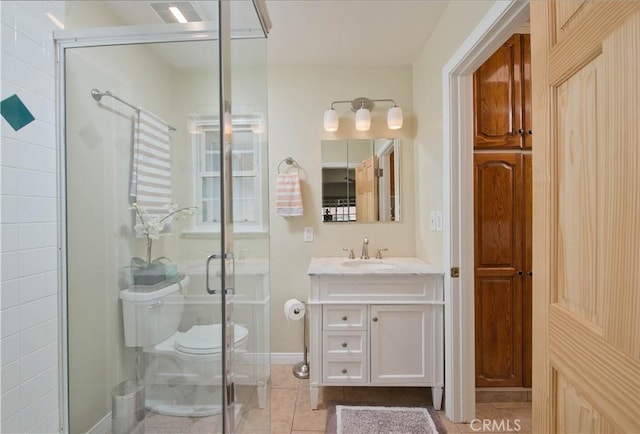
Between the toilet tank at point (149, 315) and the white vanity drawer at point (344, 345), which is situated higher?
the toilet tank at point (149, 315)

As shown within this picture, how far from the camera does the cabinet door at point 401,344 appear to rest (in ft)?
6.29

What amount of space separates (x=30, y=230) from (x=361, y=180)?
2.05 m

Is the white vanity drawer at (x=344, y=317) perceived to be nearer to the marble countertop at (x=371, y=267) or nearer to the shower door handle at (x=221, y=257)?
the marble countertop at (x=371, y=267)

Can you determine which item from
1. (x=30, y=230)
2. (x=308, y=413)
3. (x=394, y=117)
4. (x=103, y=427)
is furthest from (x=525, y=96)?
(x=103, y=427)

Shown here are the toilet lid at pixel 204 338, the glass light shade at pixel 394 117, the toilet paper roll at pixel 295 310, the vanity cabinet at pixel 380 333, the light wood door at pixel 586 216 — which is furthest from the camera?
the glass light shade at pixel 394 117

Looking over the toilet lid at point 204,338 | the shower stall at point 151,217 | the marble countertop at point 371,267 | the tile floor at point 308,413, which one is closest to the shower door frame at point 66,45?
the shower stall at point 151,217

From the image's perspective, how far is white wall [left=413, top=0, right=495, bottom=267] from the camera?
1.70 m

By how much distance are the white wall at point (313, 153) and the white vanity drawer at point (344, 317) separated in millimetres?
648

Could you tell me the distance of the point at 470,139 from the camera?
179 centimetres

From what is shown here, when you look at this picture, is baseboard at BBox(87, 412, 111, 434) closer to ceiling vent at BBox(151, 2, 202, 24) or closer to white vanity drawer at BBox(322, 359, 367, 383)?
white vanity drawer at BBox(322, 359, 367, 383)

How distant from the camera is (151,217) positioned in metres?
1.53

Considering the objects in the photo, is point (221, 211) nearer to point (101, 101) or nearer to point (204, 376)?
point (204, 376)

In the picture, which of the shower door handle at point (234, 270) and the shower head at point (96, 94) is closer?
the shower door handle at point (234, 270)

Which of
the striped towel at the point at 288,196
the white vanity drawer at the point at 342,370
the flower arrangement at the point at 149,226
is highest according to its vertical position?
the striped towel at the point at 288,196
